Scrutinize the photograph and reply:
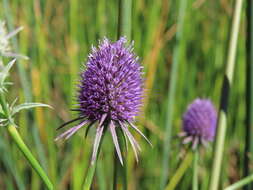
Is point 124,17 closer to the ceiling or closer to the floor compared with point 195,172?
closer to the ceiling

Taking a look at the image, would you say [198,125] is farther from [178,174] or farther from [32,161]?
[32,161]

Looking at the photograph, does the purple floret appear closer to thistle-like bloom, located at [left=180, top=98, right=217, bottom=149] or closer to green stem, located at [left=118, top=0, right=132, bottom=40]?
green stem, located at [left=118, top=0, right=132, bottom=40]

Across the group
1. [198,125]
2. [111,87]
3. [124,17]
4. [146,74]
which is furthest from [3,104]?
[146,74]

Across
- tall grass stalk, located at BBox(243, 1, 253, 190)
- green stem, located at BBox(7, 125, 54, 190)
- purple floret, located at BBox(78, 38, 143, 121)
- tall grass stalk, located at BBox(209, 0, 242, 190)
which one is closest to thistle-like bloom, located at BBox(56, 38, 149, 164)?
purple floret, located at BBox(78, 38, 143, 121)

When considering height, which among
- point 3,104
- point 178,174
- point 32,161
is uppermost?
point 3,104

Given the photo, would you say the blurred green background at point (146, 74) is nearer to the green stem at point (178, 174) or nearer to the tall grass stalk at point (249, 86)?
the green stem at point (178, 174)

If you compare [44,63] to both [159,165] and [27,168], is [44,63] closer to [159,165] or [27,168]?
[27,168]

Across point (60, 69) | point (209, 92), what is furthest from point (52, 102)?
point (209, 92)
